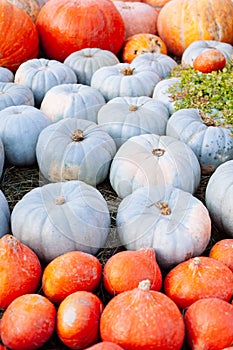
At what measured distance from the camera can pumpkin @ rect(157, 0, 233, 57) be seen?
525cm

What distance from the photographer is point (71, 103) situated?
365 centimetres

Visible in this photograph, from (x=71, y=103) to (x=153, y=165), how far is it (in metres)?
1.07

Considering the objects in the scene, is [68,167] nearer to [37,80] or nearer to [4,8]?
[37,80]

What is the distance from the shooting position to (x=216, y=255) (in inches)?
93.4

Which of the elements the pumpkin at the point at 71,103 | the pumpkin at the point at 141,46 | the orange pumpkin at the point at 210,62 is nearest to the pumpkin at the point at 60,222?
the pumpkin at the point at 71,103

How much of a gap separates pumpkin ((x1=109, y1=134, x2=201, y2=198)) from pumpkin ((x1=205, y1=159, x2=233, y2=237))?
0.19 m

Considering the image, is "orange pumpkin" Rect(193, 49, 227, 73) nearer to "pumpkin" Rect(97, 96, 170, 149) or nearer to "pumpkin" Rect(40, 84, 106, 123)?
"pumpkin" Rect(97, 96, 170, 149)

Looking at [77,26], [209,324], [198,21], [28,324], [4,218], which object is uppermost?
[198,21]

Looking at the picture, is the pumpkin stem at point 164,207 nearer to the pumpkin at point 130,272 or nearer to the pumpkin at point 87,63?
the pumpkin at point 130,272

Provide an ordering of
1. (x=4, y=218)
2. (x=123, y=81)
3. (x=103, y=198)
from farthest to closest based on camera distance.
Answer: (x=123, y=81)
(x=103, y=198)
(x=4, y=218)

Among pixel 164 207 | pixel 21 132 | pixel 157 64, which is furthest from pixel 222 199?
pixel 157 64

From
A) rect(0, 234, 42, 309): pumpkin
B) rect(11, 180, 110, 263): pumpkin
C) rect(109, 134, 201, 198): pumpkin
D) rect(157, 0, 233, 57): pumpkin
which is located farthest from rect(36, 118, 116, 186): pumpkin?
rect(157, 0, 233, 57): pumpkin

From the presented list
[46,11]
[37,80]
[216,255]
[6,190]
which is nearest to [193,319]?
[216,255]

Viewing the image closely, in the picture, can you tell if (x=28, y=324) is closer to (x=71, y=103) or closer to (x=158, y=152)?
(x=158, y=152)
